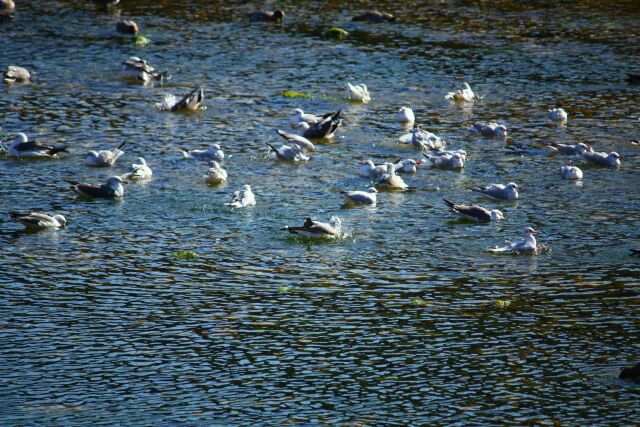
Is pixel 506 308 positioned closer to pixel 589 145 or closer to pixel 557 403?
pixel 557 403

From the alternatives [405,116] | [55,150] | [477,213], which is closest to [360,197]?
[477,213]

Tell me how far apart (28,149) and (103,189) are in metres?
3.00

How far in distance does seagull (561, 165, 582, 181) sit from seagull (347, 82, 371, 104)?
22.5 feet

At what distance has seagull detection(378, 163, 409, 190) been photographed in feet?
67.0

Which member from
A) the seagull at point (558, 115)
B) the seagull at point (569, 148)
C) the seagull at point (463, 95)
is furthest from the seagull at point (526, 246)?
the seagull at point (463, 95)

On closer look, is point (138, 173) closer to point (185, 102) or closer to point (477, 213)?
point (185, 102)

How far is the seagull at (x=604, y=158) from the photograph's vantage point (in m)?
22.0

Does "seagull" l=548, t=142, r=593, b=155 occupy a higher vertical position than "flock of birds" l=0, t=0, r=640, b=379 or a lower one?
higher

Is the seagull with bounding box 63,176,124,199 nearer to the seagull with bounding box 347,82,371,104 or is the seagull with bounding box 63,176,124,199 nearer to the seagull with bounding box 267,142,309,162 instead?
the seagull with bounding box 267,142,309,162

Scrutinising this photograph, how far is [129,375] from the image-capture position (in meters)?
12.9

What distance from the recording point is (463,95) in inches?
1054

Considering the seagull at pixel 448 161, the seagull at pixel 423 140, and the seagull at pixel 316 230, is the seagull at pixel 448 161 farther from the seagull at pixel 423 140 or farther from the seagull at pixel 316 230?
the seagull at pixel 316 230

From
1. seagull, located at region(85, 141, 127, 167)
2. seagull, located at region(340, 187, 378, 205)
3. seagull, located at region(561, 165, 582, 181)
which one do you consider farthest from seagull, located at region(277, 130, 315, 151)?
seagull, located at region(561, 165, 582, 181)

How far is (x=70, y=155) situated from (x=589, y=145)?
34.8 ft
